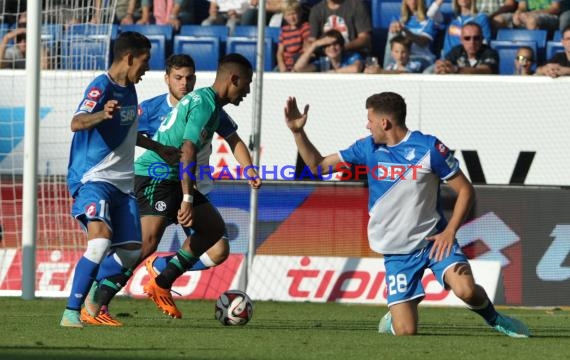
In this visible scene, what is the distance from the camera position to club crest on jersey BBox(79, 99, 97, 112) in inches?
342

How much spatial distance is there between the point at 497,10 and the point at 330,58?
2597mm

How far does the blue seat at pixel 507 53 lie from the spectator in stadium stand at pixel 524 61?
0.24 m

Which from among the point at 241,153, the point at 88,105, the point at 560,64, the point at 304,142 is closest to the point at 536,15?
the point at 560,64

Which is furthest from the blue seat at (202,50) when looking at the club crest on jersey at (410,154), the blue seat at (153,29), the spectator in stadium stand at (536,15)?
the club crest on jersey at (410,154)

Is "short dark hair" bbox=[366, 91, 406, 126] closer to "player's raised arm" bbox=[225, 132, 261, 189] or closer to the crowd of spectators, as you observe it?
"player's raised arm" bbox=[225, 132, 261, 189]

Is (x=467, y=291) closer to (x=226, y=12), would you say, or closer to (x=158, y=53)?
(x=158, y=53)

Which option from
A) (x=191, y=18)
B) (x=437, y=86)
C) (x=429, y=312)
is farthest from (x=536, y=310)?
(x=191, y=18)

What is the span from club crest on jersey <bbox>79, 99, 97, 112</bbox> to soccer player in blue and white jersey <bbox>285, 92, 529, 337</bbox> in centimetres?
153

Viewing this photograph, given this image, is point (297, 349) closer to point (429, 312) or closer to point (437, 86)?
point (429, 312)

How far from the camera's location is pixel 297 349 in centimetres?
755

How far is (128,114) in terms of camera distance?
9125 millimetres

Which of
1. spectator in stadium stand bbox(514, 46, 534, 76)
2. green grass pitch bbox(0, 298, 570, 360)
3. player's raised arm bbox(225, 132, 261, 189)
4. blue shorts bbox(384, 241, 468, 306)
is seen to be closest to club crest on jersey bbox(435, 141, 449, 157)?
blue shorts bbox(384, 241, 468, 306)

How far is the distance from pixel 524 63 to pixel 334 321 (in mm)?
5926

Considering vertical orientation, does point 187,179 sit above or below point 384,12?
below
